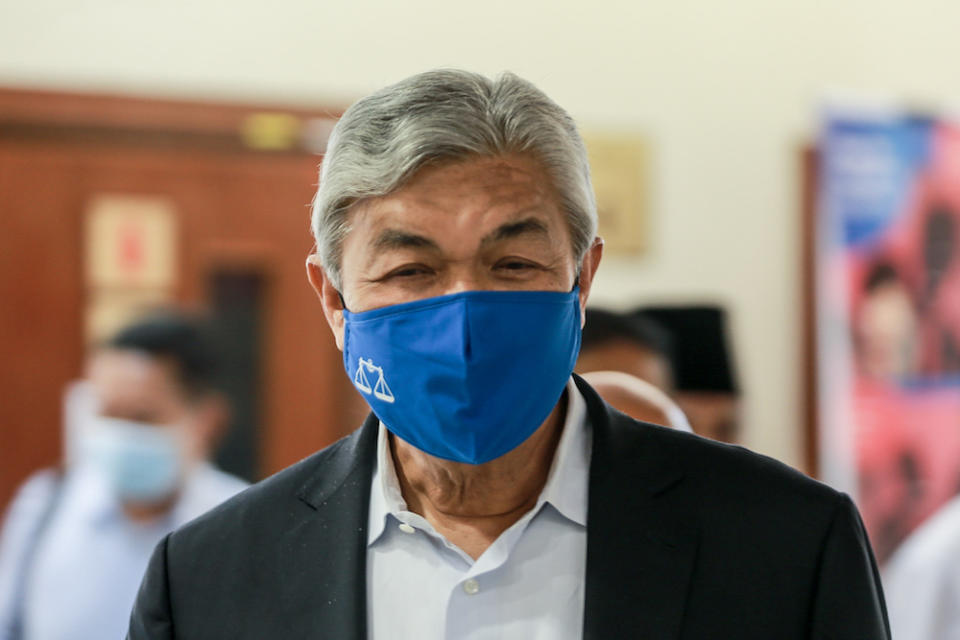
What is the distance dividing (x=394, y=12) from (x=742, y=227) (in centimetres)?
136

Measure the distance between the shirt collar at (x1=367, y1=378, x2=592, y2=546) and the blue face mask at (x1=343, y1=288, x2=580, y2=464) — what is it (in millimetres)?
Result: 71

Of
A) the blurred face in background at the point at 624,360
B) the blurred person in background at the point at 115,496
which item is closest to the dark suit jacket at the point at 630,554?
the blurred face in background at the point at 624,360

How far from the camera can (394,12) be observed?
3535 mm

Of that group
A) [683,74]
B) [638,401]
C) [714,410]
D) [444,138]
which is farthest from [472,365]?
[683,74]

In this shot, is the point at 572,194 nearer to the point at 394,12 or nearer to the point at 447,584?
the point at 447,584

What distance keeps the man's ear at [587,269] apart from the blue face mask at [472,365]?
0.04 m

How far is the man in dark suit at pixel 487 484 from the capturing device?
1.08 m

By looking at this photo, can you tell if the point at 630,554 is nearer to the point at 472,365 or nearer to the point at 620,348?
the point at 472,365

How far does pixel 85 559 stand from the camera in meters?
2.73

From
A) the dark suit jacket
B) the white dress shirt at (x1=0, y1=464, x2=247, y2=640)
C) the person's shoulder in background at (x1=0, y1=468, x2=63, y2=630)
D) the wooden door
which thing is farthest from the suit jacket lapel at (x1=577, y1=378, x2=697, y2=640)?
the wooden door

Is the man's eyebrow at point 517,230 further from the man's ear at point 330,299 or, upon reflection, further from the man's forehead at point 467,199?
the man's ear at point 330,299

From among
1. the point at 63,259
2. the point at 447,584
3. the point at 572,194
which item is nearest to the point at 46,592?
the point at 63,259

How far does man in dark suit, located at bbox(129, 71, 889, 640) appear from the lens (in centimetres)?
108

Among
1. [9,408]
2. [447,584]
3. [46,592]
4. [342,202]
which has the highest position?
[342,202]
